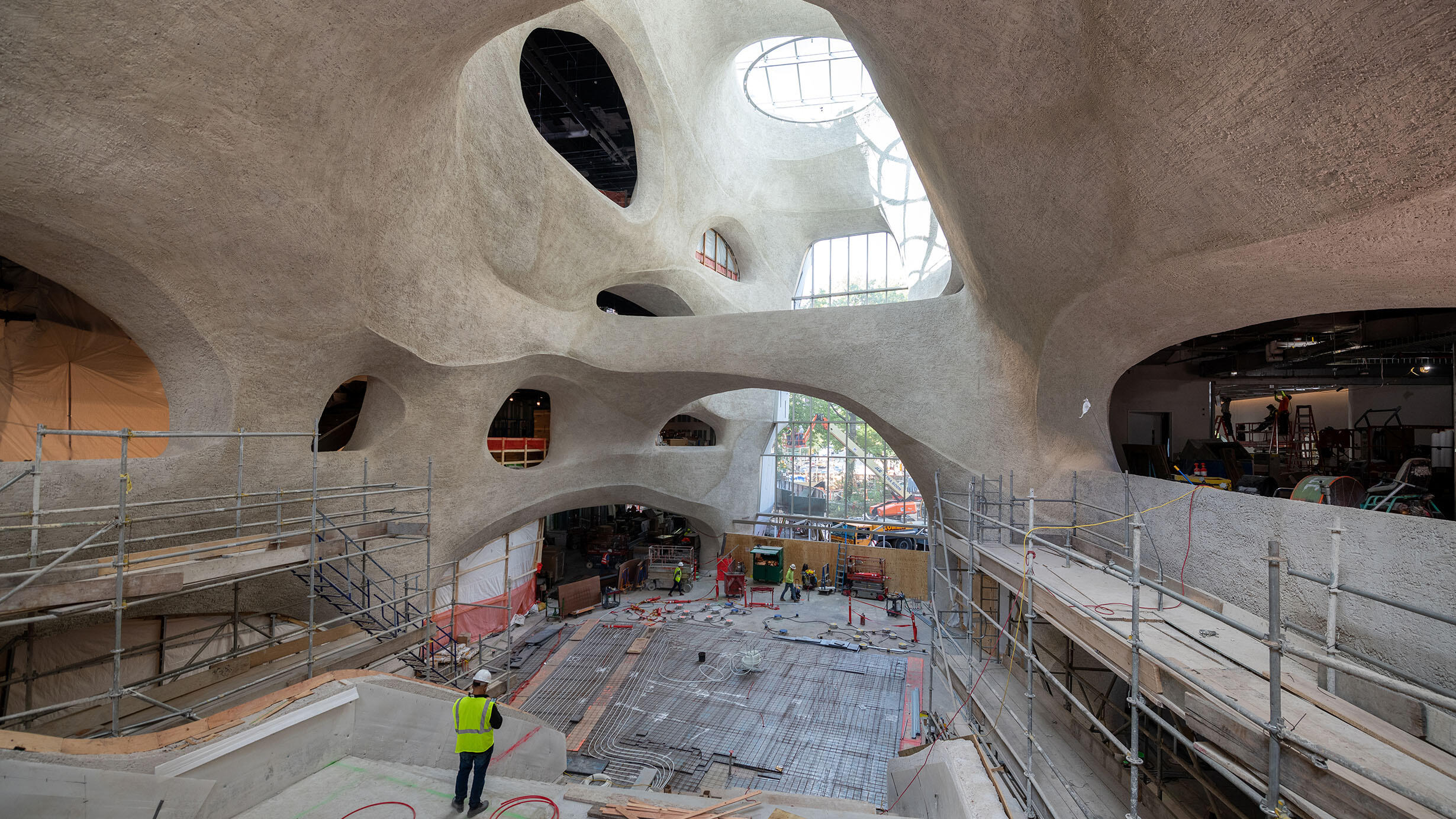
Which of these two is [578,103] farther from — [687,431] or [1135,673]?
[1135,673]

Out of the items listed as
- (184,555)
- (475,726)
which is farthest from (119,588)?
(475,726)

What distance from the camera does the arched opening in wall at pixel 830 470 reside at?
2369 cm

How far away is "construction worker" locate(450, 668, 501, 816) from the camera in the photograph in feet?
16.7

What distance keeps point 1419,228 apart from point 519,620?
16406 millimetres

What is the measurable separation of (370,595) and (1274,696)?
11.1 meters

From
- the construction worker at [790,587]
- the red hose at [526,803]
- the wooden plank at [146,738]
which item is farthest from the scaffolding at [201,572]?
the construction worker at [790,587]

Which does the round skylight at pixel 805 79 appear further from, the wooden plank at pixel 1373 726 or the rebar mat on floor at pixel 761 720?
the wooden plank at pixel 1373 726

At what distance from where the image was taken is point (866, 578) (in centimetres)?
1822

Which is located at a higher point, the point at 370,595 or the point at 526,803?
the point at 370,595

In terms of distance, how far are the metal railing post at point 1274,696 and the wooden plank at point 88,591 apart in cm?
813

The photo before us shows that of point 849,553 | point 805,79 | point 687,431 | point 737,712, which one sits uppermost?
point 805,79

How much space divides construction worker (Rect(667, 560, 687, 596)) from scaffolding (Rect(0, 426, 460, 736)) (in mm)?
7765

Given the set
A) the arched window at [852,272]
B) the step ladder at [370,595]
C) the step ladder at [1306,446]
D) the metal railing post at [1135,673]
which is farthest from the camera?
the arched window at [852,272]

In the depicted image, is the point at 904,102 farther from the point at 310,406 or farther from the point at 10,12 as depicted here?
the point at 310,406
